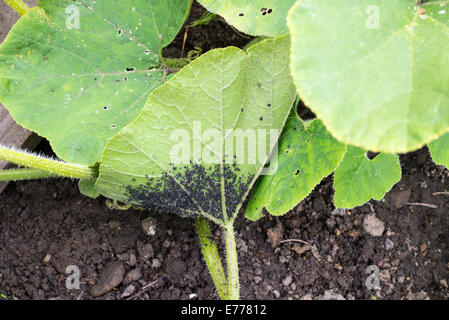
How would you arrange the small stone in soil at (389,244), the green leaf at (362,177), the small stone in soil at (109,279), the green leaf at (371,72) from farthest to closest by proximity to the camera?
the small stone in soil at (389,244) → the small stone in soil at (109,279) → the green leaf at (362,177) → the green leaf at (371,72)

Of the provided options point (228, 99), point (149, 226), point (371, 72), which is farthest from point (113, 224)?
point (371, 72)

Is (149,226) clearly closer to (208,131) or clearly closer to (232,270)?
(232,270)

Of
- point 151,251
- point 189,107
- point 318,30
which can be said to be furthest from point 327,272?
point 318,30

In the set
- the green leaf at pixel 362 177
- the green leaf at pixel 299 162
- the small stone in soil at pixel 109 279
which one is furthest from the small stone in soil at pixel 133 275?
the green leaf at pixel 362 177

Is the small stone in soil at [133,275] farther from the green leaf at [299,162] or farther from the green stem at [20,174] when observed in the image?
the green leaf at [299,162]

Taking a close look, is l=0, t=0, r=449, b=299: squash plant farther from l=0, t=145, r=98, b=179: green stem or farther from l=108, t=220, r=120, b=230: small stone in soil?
l=108, t=220, r=120, b=230: small stone in soil

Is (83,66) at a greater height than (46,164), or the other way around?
(83,66)

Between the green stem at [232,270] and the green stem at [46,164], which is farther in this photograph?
the green stem at [232,270]
